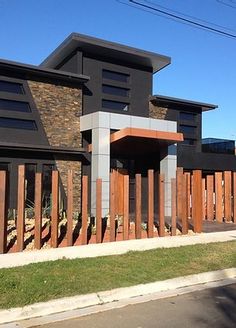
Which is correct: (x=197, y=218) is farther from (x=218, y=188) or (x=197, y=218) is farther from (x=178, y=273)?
(x=178, y=273)

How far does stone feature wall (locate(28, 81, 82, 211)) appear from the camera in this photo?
18203 mm

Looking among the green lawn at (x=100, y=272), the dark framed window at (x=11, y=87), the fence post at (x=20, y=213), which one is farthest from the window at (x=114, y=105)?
the green lawn at (x=100, y=272)

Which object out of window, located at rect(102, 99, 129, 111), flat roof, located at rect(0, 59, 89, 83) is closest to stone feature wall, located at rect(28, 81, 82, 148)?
flat roof, located at rect(0, 59, 89, 83)

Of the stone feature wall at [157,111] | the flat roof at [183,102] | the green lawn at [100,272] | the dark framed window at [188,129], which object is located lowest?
the green lawn at [100,272]

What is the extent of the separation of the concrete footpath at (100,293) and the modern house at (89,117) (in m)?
5.19

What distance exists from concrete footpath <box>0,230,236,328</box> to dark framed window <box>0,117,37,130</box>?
7755 millimetres

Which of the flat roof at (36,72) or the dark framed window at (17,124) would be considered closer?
the flat roof at (36,72)

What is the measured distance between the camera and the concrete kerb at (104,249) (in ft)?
31.3

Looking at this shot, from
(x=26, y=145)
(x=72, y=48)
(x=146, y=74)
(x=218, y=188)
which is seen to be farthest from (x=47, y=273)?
(x=146, y=74)

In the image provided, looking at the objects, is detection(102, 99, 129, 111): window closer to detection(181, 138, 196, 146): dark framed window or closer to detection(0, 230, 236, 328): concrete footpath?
detection(181, 138, 196, 146): dark framed window

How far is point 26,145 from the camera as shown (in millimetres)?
17094

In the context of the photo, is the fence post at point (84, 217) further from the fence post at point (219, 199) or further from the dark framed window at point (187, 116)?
the dark framed window at point (187, 116)

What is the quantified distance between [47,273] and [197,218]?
700 cm

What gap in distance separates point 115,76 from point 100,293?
1499 centimetres
